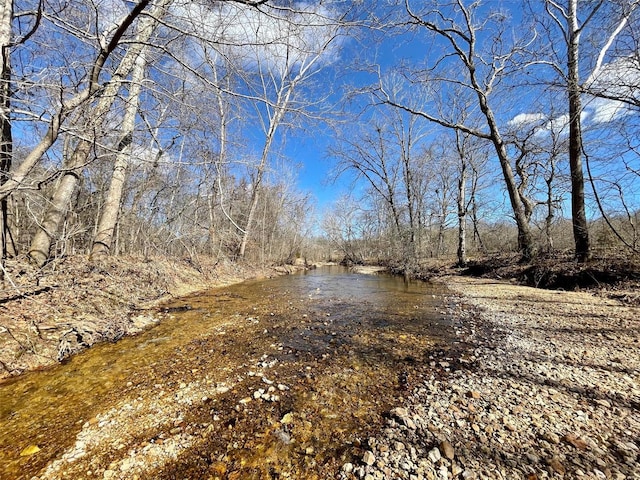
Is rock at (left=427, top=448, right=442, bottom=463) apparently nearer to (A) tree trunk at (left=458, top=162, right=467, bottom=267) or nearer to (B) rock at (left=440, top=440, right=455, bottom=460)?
(B) rock at (left=440, top=440, right=455, bottom=460)

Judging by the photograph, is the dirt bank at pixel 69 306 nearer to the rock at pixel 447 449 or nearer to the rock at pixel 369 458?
the rock at pixel 369 458

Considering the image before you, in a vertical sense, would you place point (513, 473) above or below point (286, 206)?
below

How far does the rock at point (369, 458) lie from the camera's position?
5.56 feet

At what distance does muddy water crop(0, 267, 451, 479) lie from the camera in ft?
5.86

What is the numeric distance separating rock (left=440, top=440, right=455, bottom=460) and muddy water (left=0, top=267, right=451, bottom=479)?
0.49 meters

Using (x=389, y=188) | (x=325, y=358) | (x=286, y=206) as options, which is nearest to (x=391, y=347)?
(x=325, y=358)

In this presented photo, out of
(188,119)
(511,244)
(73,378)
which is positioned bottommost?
(73,378)

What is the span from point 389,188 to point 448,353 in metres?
16.2

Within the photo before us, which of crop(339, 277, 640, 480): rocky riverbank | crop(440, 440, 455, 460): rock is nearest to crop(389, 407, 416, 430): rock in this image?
crop(339, 277, 640, 480): rocky riverbank

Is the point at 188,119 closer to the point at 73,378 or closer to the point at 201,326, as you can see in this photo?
the point at 201,326

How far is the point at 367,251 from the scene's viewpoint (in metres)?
26.3

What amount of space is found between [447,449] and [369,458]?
53cm

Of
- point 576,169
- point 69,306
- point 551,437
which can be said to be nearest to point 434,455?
point 551,437

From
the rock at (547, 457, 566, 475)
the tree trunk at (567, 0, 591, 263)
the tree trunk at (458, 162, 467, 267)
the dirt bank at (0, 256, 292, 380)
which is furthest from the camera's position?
the tree trunk at (458, 162, 467, 267)
